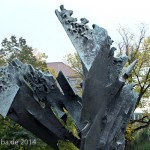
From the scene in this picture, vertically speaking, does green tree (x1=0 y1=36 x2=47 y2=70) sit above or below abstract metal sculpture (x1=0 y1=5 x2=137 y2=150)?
above

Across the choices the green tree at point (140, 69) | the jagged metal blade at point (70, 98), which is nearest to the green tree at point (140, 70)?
the green tree at point (140, 69)

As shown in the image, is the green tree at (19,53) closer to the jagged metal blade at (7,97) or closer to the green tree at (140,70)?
the green tree at (140,70)

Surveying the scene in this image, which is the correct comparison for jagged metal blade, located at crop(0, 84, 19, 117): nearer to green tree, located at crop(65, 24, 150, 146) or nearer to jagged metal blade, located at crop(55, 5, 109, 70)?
jagged metal blade, located at crop(55, 5, 109, 70)

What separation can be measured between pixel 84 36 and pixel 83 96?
1.15 m

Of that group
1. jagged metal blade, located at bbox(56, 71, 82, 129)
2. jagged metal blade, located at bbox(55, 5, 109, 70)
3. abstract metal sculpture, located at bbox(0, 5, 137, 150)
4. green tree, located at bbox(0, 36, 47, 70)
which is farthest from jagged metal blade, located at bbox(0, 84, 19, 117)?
green tree, located at bbox(0, 36, 47, 70)

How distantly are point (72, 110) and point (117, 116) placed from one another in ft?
3.22

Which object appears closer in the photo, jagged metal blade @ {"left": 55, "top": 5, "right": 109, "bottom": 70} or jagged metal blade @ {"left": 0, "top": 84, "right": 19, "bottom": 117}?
jagged metal blade @ {"left": 55, "top": 5, "right": 109, "bottom": 70}

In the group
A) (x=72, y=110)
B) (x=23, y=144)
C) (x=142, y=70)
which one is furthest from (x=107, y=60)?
(x=142, y=70)

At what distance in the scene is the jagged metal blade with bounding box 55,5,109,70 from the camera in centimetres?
641

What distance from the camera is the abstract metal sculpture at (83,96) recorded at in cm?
626

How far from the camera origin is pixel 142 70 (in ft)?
89.8

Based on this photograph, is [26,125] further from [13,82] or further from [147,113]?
[147,113]

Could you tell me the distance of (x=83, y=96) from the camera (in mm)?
6375

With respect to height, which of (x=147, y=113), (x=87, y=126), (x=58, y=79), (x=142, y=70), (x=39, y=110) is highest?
(x=142, y=70)
